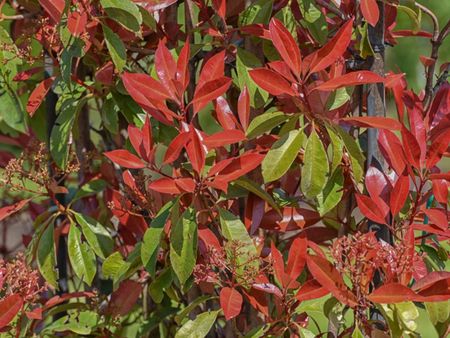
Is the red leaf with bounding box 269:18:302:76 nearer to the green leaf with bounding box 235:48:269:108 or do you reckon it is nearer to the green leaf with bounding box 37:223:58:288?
the green leaf with bounding box 235:48:269:108

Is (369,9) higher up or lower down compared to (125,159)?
higher up

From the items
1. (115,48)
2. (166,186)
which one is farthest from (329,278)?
(115,48)

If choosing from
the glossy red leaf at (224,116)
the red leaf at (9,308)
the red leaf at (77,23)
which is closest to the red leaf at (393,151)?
the glossy red leaf at (224,116)

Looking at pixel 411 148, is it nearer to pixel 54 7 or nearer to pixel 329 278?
pixel 329 278

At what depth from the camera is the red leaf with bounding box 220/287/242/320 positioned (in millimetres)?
1096

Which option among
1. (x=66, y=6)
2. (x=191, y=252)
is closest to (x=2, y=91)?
(x=66, y=6)

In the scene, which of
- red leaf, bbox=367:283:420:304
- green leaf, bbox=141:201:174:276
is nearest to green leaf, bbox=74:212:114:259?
green leaf, bbox=141:201:174:276

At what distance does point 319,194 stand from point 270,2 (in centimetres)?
31

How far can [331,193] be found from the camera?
1.18 meters

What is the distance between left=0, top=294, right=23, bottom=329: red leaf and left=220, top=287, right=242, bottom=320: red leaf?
0.95 ft

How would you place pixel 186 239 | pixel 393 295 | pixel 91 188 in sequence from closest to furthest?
pixel 393 295 < pixel 186 239 < pixel 91 188

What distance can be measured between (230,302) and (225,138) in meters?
0.22

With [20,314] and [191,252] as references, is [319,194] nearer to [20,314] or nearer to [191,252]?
[191,252]

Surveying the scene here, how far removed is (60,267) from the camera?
1.74 m
